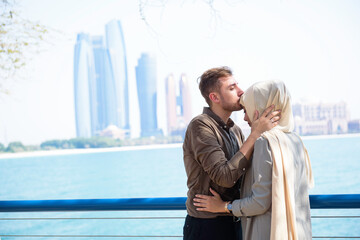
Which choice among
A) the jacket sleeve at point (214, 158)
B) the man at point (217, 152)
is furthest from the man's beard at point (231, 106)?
the jacket sleeve at point (214, 158)

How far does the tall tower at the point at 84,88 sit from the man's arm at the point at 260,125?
208 feet

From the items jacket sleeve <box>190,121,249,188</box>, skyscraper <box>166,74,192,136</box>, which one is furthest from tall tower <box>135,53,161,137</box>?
jacket sleeve <box>190,121,249,188</box>

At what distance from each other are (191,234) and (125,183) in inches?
1791

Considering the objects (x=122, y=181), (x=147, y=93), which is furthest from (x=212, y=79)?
(x=147, y=93)

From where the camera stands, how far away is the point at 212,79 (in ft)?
6.51

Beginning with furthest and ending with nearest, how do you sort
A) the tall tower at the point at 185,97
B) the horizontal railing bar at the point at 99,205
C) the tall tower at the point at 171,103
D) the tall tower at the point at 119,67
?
the tall tower at the point at 119,67
the tall tower at the point at 171,103
the tall tower at the point at 185,97
the horizontal railing bar at the point at 99,205

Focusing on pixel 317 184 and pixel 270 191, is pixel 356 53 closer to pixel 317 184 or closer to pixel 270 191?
pixel 317 184

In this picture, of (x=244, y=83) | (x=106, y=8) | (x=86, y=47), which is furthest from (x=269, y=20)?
(x=86, y=47)

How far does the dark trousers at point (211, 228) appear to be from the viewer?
1.89m

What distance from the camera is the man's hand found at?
1.71m

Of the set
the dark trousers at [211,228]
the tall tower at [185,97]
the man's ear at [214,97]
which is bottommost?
the dark trousers at [211,228]

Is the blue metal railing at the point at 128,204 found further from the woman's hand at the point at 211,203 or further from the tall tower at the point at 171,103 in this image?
the tall tower at the point at 171,103

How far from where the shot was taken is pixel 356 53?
59719 mm

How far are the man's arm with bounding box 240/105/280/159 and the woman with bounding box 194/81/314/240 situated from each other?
2 centimetres
